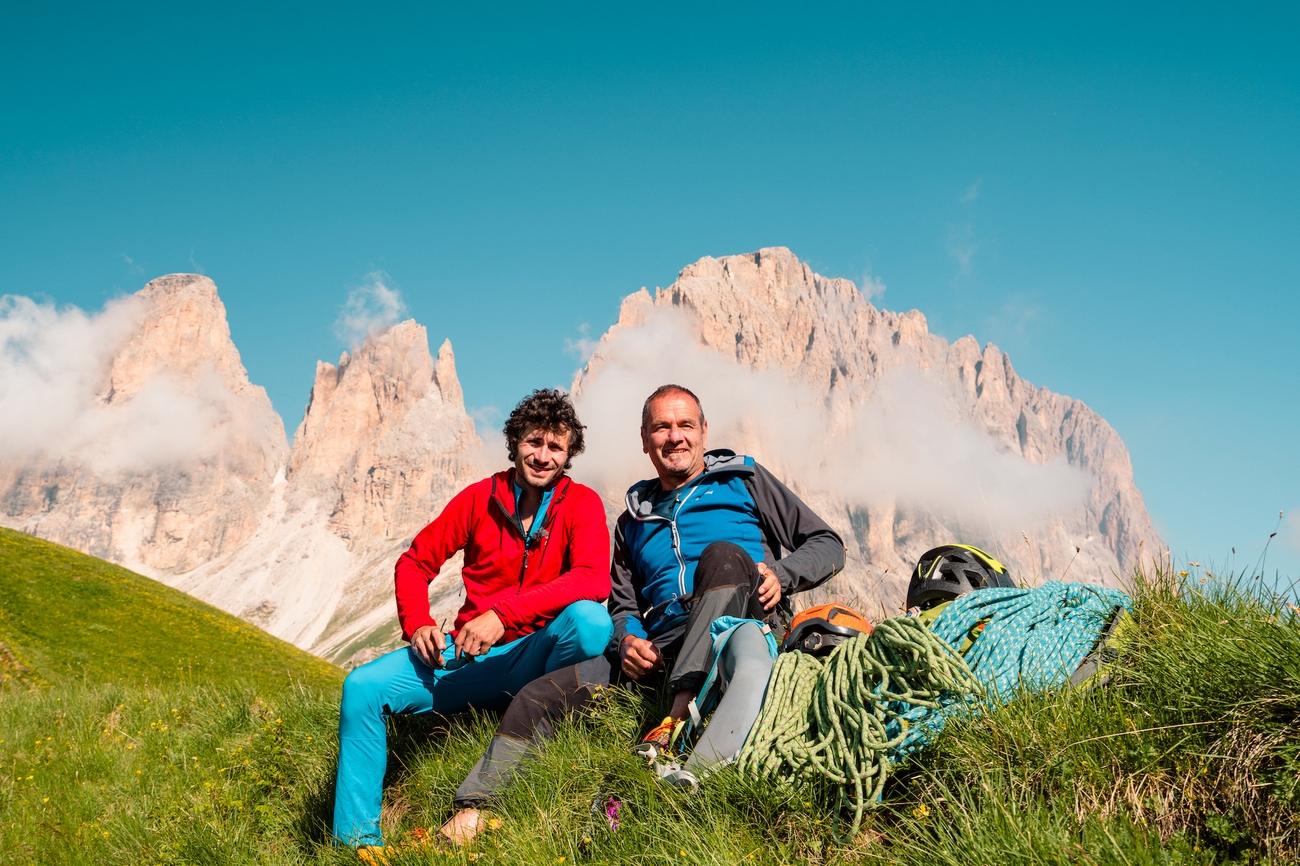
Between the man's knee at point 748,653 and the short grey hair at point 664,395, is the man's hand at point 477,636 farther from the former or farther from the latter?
the short grey hair at point 664,395

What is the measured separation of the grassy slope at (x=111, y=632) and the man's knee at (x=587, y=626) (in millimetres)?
9370

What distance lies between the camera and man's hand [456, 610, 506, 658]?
4.40 m

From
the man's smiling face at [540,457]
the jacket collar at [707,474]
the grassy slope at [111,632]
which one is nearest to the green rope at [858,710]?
the jacket collar at [707,474]

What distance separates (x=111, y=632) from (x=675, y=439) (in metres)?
16.1

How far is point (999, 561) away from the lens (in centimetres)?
450

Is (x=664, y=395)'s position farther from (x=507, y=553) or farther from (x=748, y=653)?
(x=748, y=653)

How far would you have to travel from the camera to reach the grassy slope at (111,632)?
13602 millimetres

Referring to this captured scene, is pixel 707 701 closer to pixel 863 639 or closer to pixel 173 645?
pixel 863 639

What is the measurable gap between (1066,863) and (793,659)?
1.48 meters

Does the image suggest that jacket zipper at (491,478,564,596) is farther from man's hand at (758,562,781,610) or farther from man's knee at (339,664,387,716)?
man's hand at (758,562,781,610)

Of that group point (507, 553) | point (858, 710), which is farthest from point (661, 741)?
point (507, 553)

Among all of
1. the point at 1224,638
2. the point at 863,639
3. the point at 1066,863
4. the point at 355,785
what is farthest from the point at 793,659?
the point at 355,785

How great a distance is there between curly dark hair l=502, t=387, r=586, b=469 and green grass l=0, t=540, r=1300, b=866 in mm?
1953

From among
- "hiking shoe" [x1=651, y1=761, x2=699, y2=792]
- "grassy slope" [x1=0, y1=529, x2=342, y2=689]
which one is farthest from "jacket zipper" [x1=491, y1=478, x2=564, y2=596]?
"grassy slope" [x1=0, y1=529, x2=342, y2=689]
